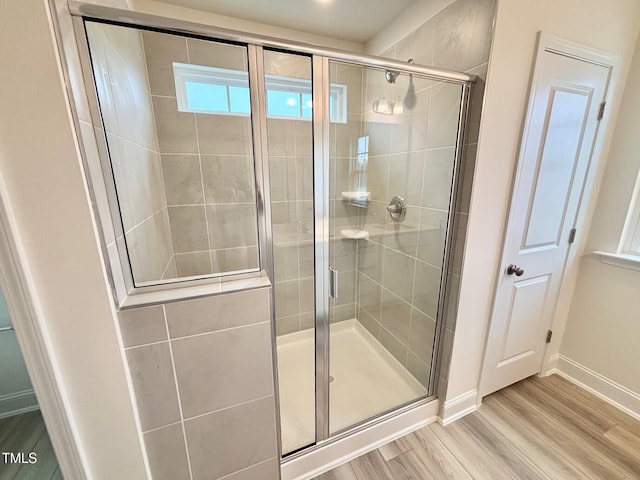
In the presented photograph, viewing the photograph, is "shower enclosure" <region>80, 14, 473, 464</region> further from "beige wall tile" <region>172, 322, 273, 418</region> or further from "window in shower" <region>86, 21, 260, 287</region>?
"beige wall tile" <region>172, 322, 273, 418</region>

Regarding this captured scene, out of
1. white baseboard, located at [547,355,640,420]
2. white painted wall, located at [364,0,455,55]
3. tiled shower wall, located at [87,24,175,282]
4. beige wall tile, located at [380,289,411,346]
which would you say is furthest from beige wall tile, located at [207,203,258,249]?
white baseboard, located at [547,355,640,420]

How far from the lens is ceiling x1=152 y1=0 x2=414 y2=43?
60.9 inches

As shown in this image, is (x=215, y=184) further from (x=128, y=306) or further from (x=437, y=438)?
(x=437, y=438)

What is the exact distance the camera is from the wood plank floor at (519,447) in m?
1.27

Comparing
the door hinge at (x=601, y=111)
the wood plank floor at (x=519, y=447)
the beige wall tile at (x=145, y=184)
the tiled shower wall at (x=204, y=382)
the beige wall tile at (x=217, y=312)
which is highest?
the door hinge at (x=601, y=111)

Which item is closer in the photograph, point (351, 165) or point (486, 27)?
point (486, 27)

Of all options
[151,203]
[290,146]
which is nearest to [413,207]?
[290,146]

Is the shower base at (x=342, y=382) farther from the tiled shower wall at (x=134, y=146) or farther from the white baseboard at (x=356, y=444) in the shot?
the tiled shower wall at (x=134, y=146)

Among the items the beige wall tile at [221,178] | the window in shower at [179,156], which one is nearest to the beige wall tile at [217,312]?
the window in shower at [179,156]

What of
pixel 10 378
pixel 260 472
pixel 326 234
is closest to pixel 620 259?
pixel 326 234

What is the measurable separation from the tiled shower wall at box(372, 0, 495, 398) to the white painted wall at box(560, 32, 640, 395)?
1127mm

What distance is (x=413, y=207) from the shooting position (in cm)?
167

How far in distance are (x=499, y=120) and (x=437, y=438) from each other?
5.69 feet

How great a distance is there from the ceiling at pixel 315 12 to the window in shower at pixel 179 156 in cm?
40
